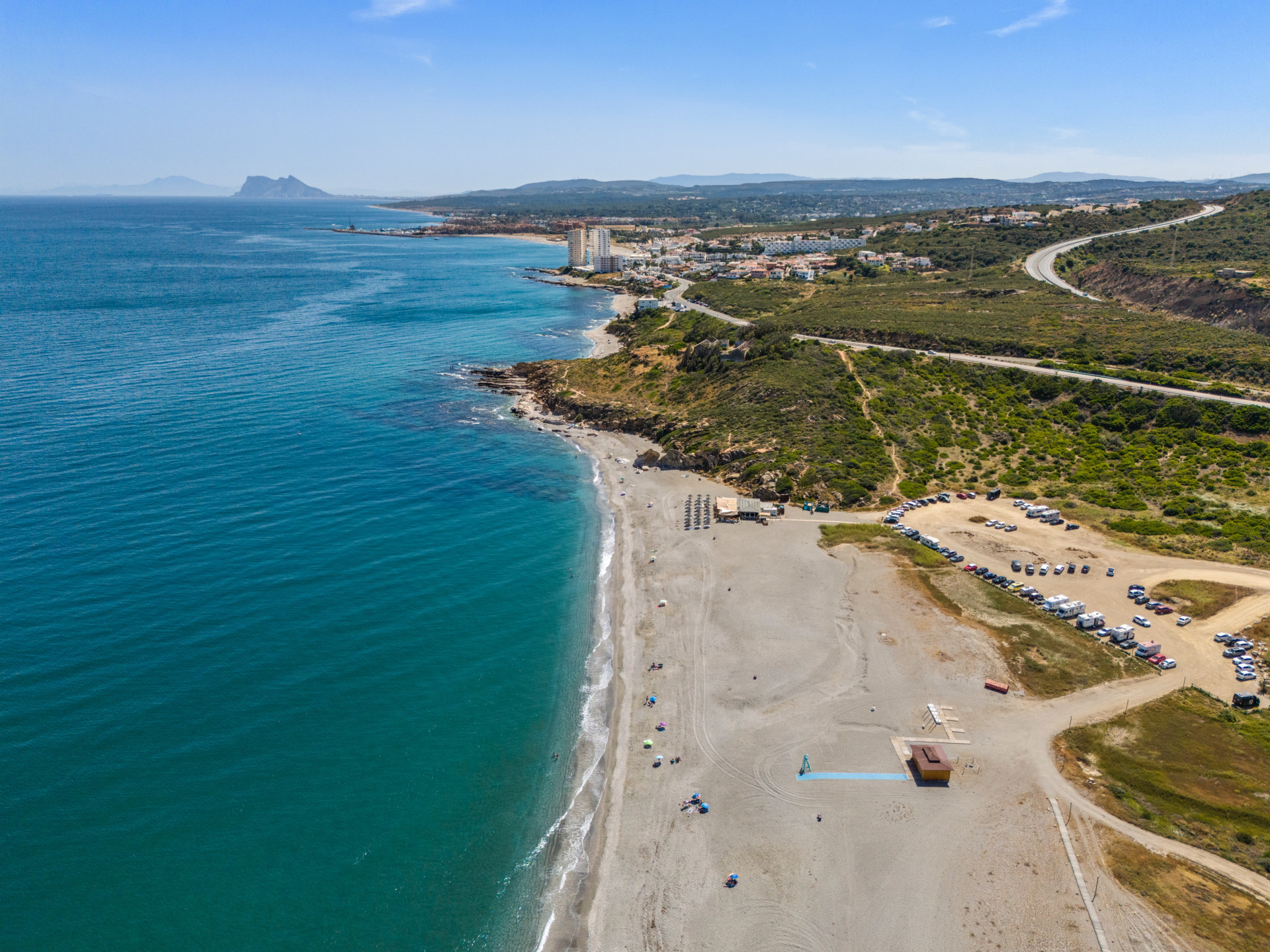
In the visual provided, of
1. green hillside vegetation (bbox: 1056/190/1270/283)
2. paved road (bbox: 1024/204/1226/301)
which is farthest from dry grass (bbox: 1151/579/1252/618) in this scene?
green hillside vegetation (bbox: 1056/190/1270/283)

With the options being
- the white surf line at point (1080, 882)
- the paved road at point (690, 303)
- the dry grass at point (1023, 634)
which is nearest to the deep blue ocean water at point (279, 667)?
the white surf line at point (1080, 882)

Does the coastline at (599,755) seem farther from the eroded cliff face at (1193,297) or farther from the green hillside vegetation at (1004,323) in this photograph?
the eroded cliff face at (1193,297)

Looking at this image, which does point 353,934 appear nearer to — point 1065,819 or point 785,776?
point 785,776

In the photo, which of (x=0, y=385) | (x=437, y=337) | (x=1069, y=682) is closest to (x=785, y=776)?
(x=1069, y=682)

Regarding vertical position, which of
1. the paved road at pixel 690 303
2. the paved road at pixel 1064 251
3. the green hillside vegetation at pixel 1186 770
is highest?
the paved road at pixel 1064 251

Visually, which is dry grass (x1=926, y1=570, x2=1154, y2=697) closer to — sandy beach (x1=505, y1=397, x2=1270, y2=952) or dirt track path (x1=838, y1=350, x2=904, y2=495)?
sandy beach (x1=505, y1=397, x2=1270, y2=952)

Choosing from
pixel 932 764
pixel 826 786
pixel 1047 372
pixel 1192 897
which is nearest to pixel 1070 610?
pixel 932 764
